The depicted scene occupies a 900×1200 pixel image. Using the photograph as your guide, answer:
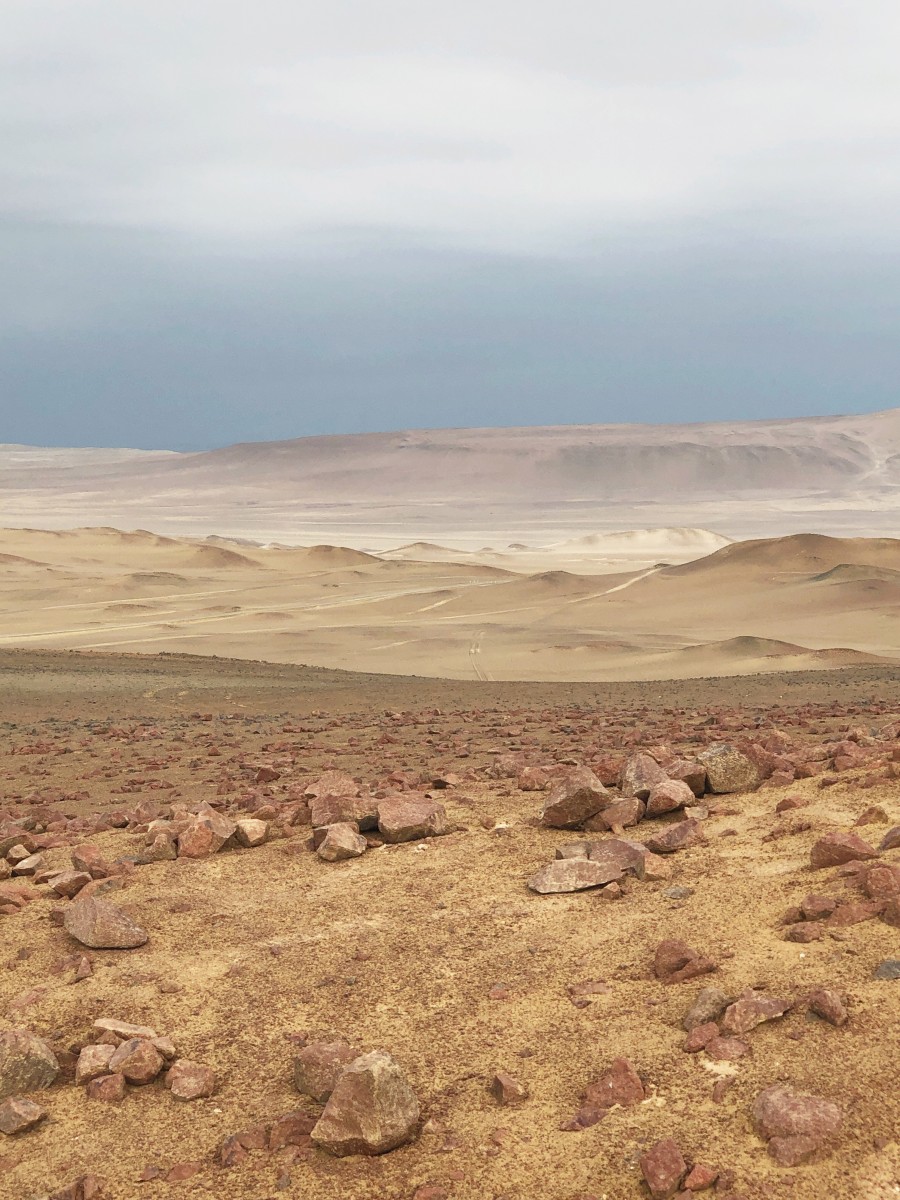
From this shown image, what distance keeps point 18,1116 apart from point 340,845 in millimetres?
2222

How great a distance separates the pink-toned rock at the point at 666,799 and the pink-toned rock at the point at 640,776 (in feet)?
0.25

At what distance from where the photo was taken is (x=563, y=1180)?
3.12m

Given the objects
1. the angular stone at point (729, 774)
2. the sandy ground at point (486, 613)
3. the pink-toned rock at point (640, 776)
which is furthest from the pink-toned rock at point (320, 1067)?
the sandy ground at point (486, 613)

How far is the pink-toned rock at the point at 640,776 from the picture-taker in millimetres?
5980

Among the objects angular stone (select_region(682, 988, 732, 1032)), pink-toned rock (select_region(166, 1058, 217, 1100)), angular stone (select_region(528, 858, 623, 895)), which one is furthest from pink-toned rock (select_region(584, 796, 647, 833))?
pink-toned rock (select_region(166, 1058, 217, 1100))

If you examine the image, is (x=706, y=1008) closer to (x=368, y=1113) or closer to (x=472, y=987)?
(x=472, y=987)

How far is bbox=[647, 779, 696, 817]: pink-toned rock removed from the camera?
583cm

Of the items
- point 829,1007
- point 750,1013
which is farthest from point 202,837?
point 829,1007

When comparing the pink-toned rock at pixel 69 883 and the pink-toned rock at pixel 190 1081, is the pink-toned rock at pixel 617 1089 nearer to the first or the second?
the pink-toned rock at pixel 190 1081

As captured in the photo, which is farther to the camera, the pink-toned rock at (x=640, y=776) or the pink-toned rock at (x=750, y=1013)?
the pink-toned rock at (x=640, y=776)

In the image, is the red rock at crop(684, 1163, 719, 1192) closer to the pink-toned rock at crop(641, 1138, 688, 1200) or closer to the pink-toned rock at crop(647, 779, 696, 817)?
the pink-toned rock at crop(641, 1138, 688, 1200)

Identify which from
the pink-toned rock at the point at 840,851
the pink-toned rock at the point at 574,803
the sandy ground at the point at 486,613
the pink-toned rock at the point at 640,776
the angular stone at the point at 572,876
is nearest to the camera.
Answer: the pink-toned rock at the point at 840,851

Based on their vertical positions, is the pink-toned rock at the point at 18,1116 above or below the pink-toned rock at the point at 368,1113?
below

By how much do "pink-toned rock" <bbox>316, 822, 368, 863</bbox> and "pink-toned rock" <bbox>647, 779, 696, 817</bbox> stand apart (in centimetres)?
133
